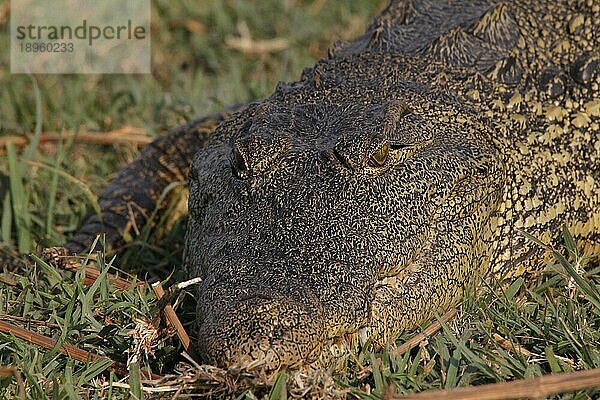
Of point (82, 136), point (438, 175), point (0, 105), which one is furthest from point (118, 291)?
point (0, 105)

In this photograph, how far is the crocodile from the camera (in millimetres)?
2611

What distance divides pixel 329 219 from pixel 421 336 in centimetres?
47

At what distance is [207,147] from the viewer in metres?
3.42

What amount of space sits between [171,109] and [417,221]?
103 inches

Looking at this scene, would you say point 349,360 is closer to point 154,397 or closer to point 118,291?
point 154,397

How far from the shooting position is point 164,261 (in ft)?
12.9

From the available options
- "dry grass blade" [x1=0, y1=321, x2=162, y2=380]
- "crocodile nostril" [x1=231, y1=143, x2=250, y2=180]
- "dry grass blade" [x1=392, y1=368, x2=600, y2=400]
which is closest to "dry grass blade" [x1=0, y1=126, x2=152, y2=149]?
"crocodile nostril" [x1=231, y1=143, x2=250, y2=180]

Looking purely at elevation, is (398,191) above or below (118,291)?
above

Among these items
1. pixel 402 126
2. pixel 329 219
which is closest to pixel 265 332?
pixel 329 219

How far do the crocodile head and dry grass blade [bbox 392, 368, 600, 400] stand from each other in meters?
0.36

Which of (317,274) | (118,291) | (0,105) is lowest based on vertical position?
(0,105)

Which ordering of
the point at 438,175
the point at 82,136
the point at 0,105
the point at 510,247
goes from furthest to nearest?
the point at 0,105
the point at 82,136
the point at 510,247
the point at 438,175

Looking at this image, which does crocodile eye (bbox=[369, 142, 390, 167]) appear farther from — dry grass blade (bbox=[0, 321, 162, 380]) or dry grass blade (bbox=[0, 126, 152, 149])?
dry grass blade (bbox=[0, 126, 152, 149])

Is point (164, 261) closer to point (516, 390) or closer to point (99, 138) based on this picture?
point (99, 138)
